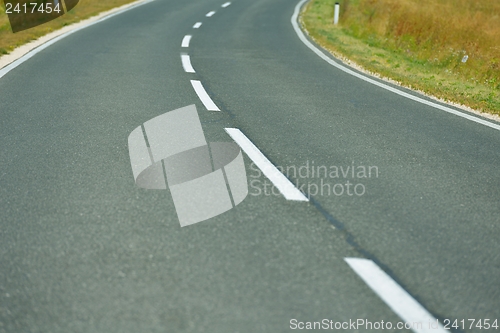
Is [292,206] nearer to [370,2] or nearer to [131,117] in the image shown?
[131,117]

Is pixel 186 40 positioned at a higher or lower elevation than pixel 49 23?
lower

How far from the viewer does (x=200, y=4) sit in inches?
946

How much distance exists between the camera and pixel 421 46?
14758 millimetres

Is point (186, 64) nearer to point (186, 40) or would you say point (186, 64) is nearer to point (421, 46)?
point (186, 40)

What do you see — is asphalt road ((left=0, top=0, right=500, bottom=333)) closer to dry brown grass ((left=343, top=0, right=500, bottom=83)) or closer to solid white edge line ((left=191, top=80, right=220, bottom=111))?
solid white edge line ((left=191, top=80, right=220, bottom=111))

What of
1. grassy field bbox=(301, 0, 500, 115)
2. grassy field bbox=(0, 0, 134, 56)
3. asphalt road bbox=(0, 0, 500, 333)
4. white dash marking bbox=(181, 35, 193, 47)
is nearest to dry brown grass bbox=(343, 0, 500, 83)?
grassy field bbox=(301, 0, 500, 115)

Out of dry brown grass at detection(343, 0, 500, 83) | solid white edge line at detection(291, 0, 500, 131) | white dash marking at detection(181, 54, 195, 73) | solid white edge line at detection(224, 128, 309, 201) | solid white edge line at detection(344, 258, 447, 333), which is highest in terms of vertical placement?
solid white edge line at detection(344, 258, 447, 333)

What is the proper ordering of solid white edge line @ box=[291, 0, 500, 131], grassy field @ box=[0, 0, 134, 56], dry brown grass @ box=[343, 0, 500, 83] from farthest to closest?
1. grassy field @ box=[0, 0, 134, 56]
2. dry brown grass @ box=[343, 0, 500, 83]
3. solid white edge line @ box=[291, 0, 500, 131]

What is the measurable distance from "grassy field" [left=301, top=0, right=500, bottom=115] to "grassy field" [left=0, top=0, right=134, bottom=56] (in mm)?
7262

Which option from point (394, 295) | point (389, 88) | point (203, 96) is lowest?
point (389, 88)

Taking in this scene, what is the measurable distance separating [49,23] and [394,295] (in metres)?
16.4

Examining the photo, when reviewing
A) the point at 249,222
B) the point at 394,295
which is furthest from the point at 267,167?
the point at 394,295

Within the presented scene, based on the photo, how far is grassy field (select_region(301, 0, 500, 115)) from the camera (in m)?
10.3

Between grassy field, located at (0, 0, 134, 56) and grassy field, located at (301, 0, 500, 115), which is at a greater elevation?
grassy field, located at (0, 0, 134, 56)
